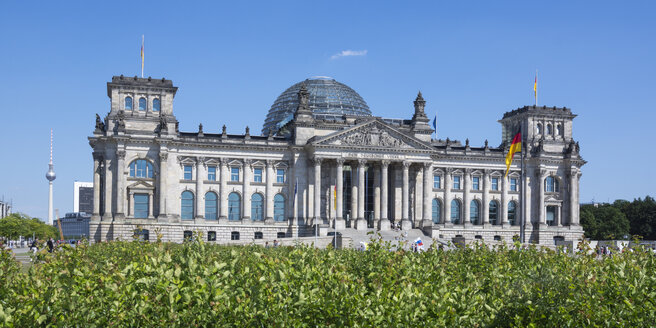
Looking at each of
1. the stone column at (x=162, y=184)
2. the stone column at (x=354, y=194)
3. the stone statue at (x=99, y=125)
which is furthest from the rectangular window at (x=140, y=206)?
the stone column at (x=354, y=194)

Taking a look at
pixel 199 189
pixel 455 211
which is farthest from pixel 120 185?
pixel 455 211

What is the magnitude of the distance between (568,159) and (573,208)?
719 centimetres

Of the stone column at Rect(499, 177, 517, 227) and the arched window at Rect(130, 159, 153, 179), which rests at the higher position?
the arched window at Rect(130, 159, 153, 179)

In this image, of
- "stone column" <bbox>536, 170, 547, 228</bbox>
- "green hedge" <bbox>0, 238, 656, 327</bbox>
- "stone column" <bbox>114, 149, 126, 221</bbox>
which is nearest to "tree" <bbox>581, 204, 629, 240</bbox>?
"stone column" <bbox>536, 170, 547, 228</bbox>

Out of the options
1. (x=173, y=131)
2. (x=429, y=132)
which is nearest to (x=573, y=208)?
(x=429, y=132)

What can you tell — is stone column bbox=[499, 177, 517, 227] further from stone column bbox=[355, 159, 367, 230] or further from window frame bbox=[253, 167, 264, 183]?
window frame bbox=[253, 167, 264, 183]

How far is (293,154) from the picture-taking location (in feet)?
280

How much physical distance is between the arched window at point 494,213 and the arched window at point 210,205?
39.5 m

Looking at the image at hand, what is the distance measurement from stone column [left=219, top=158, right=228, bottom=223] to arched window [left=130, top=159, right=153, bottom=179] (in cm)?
888

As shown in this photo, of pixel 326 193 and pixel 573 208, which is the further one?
pixel 573 208

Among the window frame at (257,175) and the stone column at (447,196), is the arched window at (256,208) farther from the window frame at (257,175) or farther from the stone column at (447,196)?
the stone column at (447,196)

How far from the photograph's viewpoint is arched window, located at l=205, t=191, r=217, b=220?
83.3 meters

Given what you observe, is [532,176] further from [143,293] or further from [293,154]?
[143,293]

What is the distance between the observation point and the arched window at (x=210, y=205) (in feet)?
273
